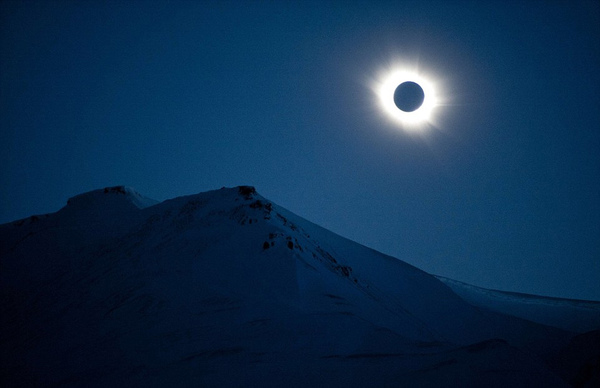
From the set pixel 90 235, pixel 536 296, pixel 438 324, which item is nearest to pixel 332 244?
pixel 438 324

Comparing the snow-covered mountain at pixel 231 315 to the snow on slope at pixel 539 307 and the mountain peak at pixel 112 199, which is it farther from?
the mountain peak at pixel 112 199

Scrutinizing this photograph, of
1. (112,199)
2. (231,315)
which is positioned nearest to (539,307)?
(231,315)

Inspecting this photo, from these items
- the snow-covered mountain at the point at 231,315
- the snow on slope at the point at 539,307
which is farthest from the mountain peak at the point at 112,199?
the snow on slope at the point at 539,307

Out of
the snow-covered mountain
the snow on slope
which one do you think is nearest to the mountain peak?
the snow-covered mountain

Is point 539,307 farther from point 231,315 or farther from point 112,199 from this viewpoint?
point 112,199

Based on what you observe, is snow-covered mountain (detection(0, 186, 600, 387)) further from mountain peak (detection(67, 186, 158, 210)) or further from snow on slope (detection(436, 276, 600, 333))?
mountain peak (detection(67, 186, 158, 210))

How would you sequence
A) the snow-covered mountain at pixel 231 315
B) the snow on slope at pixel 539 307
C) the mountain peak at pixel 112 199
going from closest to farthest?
the snow-covered mountain at pixel 231 315
the snow on slope at pixel 539 307
the mountain peak at pixel 112 199
